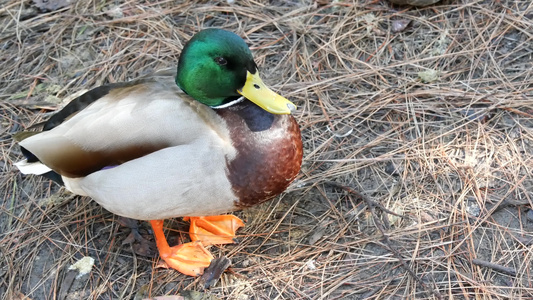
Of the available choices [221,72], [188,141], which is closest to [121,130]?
[188,141]

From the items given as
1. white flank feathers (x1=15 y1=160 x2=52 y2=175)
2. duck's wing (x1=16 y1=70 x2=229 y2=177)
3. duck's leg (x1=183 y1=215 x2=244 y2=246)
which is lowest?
duck's leg (x1=183 y1=215 x2=244 y2=246)

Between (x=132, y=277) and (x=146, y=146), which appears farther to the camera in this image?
(x=132, y=277)

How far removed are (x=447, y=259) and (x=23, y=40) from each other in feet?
10.7

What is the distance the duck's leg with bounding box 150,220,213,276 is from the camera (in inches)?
112

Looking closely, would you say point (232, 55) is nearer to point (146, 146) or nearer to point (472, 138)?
point (146, 146)

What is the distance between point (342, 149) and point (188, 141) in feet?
3.71

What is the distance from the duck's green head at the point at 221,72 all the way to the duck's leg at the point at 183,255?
31.4 inches

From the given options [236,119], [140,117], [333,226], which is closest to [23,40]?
[140,117]

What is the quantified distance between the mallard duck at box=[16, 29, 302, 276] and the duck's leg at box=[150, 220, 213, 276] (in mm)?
287

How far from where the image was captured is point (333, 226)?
2.92 metres

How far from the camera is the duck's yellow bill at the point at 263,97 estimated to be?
2512 mm

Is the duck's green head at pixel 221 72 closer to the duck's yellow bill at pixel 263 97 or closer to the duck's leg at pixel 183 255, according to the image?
the duck's yellow bill at pixel 263 97

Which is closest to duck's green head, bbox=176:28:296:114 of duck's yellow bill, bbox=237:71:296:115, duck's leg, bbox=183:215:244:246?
duck's yellow bill, bbox=237:71:296:115

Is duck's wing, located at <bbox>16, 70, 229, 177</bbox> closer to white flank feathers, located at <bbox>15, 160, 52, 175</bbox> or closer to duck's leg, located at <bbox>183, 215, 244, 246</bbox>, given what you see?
white flank feathers, located at <bbox>15, 160, 52, 175</bbox>
